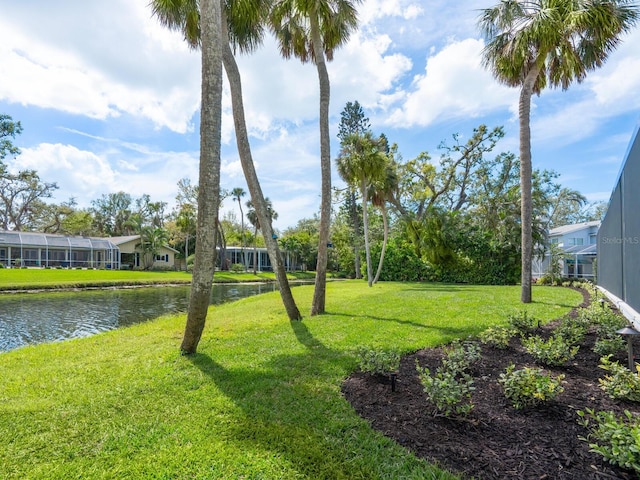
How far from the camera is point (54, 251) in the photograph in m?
35.1

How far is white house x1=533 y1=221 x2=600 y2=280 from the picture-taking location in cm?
2028

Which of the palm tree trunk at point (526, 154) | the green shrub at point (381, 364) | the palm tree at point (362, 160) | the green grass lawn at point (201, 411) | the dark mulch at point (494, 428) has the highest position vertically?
the palm tree at point (362, 160)

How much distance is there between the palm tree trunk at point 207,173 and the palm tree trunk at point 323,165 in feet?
12.5

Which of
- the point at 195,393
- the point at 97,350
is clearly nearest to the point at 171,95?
the point at 97,350

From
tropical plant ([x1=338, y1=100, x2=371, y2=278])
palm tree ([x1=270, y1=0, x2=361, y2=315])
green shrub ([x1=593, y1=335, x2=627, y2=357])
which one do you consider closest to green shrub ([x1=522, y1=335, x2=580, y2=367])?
green shrub ([x1=593, y1=335, x2=627, y2=357])

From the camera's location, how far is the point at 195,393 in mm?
3752

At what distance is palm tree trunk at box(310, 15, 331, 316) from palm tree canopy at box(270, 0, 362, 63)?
335 mm

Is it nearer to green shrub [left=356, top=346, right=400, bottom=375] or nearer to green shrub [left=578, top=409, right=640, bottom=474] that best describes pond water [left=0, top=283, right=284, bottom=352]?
green shrub [left=356, top=346, right=400, bottom=375]

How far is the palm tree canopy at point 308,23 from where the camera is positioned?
8.42 meters

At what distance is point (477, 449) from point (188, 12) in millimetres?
9339

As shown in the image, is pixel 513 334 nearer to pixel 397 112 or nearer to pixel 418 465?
pixel 418 465

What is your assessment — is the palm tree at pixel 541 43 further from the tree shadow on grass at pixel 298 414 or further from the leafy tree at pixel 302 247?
the leafy tree at pixel 302 247

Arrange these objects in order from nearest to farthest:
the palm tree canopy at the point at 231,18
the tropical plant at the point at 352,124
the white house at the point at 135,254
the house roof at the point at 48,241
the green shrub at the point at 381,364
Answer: the green shrub at the point at 381,364 < the palm tree canopy at the point at 231,18 < the tropical plant at the point at 352,124 < the house roof at the point at 48,241 < the white house at the point at 135,254

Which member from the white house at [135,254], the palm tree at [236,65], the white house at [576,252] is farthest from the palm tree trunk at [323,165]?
the white house at [135,254]
